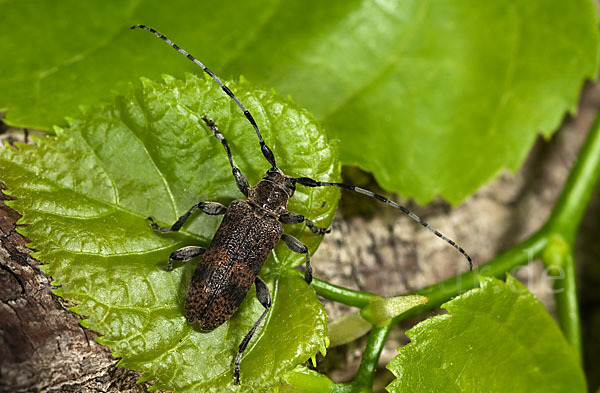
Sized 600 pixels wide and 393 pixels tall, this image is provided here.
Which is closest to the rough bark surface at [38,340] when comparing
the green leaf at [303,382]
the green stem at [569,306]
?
the green leaf at [303,382]

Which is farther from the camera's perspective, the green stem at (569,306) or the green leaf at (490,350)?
the green stem at (569,306)

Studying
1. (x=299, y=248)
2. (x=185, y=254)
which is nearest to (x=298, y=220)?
(x=299, y=248)

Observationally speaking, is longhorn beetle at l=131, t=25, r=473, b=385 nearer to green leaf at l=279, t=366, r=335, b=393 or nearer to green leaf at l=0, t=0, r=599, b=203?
green leaf at l=279, t=366, r=335, b=393

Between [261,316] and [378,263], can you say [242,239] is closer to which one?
[261,316]

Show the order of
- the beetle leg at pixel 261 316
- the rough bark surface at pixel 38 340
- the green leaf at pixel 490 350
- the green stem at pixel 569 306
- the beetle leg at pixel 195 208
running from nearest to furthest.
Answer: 1. the rough bark surface at pixel 38 340
2. the beetle leg at pixel 261 316
3. the green leaf at pixel 490 350
4. the beetle leg at pixel 195 208
5. the green stem at pixel 569 306

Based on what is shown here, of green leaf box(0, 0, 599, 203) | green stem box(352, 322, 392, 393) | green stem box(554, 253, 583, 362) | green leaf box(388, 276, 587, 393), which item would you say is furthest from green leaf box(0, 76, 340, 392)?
green stem box(554, 253, 583, 362)

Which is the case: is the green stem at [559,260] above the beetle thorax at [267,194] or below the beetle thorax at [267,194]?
below

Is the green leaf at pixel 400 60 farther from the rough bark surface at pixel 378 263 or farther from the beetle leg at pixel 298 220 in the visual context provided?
the beetle leg at pixel 298 220

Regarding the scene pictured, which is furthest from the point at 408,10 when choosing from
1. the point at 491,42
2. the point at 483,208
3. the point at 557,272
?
the point at 557,272
